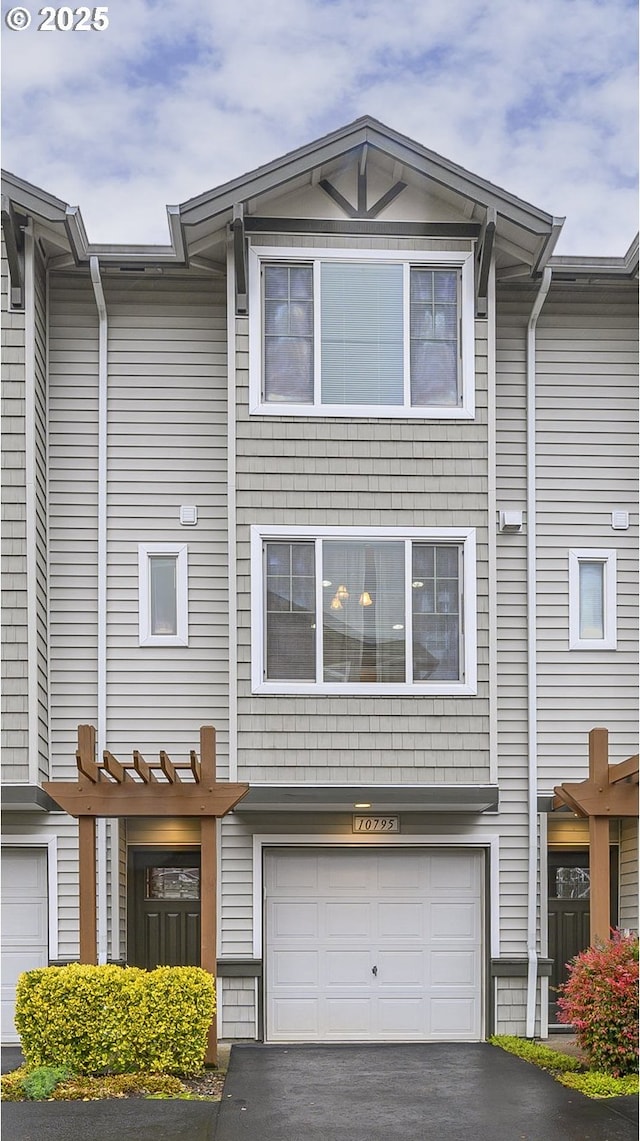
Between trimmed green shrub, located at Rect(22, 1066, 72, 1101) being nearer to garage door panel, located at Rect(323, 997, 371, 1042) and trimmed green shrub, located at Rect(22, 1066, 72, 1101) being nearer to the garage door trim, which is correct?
the garage door trim

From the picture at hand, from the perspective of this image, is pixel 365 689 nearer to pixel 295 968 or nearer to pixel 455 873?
pixel 455 873

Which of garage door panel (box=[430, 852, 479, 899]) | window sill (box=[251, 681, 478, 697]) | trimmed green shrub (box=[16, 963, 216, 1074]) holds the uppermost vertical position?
window sill (box=[251, 681, 478, 697])

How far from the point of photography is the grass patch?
9133 millimetres

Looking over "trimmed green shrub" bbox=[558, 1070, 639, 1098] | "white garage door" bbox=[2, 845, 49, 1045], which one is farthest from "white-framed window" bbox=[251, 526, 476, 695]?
"trimmed green shrub" bbox=[558, 1070, 639, 1098]

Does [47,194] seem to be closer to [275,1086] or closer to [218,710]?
[218,710]

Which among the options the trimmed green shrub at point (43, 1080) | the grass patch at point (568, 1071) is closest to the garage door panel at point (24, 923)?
the trimmed green shrub at point (43, 1080)

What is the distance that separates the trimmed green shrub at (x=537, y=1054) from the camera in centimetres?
1014

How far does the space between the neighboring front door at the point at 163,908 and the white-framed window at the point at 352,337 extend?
15.3 feet

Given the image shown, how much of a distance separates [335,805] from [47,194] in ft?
20.5

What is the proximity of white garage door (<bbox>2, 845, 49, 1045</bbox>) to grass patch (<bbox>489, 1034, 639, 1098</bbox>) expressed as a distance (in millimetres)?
4411

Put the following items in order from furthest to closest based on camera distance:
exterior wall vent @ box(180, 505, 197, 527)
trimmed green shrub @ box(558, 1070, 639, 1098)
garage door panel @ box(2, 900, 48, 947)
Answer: exterior wall vent @ box(180, 505, 197, 527)
garage door panel @ box(2, 900, 48, 947)
trimmed green shrub @ box(558, 1070, 639, 1098)

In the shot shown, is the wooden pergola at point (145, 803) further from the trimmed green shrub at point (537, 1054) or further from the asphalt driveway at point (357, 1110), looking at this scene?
the trimmed green shrub at point (537, 1054)

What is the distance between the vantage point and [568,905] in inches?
502

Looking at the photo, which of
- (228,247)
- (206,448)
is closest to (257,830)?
(206,448)
